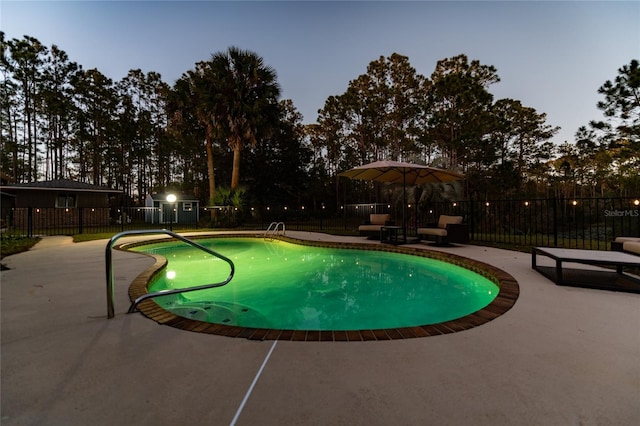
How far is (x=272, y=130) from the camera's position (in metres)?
16.6

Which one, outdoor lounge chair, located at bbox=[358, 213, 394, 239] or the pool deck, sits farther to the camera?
outdoor lounge chair, located at bbox=[358, 213, 394, 239]

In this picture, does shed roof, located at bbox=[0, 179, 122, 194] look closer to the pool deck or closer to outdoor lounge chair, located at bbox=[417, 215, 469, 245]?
the pool deck

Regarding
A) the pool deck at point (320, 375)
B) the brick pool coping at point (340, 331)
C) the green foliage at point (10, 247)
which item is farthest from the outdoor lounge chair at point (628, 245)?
the green foliage at point (10, 247)

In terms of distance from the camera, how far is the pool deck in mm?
1321

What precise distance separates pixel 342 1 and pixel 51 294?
11750 mm

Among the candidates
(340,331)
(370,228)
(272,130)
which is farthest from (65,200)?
(340,331)

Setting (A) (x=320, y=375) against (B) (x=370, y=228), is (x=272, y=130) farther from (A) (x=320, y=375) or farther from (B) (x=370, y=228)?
(A) (x=320, y=375)

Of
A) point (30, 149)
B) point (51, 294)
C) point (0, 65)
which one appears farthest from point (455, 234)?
point (30, 149)

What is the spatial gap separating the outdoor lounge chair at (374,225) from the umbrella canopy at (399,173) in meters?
1.33

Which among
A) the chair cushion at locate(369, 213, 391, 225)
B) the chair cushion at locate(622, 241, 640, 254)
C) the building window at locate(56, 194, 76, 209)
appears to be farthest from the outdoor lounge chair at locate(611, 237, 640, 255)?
the building window at locate(56, 194, 76, 209)

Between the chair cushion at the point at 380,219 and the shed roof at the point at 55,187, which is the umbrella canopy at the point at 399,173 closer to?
the chair cushion at the point at 380,219

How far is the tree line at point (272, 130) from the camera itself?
50.8ft

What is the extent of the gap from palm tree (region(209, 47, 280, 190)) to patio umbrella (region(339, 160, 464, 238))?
938cm

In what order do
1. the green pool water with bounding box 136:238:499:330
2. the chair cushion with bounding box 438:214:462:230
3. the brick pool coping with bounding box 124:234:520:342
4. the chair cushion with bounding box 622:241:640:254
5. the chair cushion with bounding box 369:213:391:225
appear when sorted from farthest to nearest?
the chair cushion with bounding box 369:213:391:225
the chair cushion with bounding box 438:214:462:230
the chair cushion with bounding box 622:241:640:254
the green pool water with bounding box 136:238:499:330
the brick pool coping with bounding box 124:234:520:342
